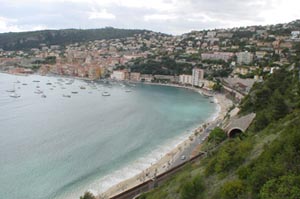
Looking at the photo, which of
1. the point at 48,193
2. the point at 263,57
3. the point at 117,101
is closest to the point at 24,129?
the point at 48,193

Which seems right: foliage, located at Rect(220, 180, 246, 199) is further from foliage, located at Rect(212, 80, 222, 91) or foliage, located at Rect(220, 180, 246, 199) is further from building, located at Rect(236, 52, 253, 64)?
building, located at Rect(236, 52, 253, 64)

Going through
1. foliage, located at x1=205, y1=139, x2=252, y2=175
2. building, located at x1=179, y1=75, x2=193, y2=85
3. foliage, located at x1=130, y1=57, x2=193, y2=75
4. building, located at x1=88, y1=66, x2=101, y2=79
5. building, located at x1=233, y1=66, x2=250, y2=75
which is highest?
foliage, located at x1=205, y1=139, x2=252, y2=175

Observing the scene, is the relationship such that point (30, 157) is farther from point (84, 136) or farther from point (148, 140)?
point (148, 140)

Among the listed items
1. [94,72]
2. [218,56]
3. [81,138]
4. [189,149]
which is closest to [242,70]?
[218,56]

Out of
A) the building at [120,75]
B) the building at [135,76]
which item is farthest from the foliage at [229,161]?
the building at [120,75]

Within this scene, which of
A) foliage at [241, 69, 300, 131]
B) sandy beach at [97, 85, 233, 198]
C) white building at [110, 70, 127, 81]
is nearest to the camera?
foliage at [241, 69, 300, 131]

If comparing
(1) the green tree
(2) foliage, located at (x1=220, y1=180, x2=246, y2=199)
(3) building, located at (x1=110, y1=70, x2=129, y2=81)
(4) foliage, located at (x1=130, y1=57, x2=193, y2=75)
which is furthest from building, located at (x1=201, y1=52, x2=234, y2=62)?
(1) the green tree

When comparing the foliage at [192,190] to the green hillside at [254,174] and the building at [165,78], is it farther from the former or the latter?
the building at [165,78]
